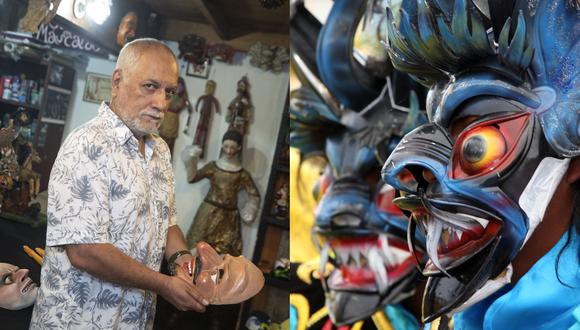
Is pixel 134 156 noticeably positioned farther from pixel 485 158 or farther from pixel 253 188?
pixel 485 158

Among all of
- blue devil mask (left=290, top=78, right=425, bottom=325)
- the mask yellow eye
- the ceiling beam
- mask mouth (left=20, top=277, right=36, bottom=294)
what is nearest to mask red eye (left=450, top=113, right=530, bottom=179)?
the mask yellow eye

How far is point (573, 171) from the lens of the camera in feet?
2.59

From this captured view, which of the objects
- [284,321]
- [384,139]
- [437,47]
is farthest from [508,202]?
[284,321]

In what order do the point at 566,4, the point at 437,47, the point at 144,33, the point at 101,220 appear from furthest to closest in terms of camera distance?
the point at 144,33 → the point at 101,220 → the point at 437,47 → the point at 566,4

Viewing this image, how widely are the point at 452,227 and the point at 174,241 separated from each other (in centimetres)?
64

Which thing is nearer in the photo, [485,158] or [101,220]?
[485,158]

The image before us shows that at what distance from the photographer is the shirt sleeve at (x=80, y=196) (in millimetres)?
1055

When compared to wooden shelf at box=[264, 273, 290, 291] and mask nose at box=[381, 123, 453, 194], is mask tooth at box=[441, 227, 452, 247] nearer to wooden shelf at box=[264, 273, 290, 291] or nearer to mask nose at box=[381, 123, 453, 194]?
mask nose at box=[381, 123, 453, 194]

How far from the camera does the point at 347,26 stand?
147 centimetres

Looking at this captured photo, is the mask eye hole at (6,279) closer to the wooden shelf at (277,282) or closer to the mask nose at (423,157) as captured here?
the wooden shelf at (277,282)

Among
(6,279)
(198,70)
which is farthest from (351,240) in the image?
(6,279)

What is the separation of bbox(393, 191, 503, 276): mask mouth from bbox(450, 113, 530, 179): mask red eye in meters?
0.05

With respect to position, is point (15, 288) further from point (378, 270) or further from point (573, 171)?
point (573, 171)

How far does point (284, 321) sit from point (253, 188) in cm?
39
